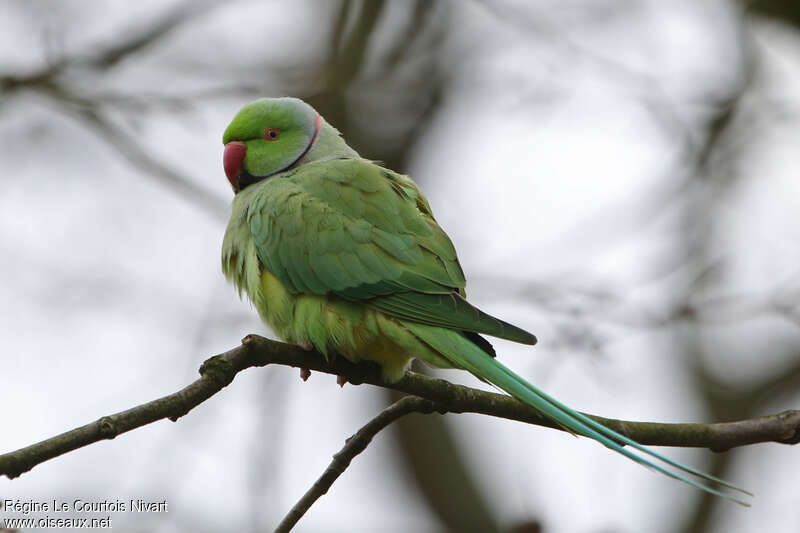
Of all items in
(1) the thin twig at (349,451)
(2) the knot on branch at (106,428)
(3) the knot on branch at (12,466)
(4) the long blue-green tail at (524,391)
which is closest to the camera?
(3) the knot on branch at (12,466)

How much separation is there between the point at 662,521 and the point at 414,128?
156 inches

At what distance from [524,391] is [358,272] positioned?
3.15 ft

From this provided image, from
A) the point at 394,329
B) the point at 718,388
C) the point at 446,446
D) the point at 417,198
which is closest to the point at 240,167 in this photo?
the point at 417,198

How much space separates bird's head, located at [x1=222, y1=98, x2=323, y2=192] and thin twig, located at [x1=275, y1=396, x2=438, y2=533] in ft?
5.60

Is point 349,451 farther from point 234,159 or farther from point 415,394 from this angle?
point 234,159

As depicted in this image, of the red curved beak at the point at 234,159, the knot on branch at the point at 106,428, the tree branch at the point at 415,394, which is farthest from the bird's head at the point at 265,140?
the knot on branch at the point at 106,428

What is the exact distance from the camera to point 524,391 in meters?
2.96

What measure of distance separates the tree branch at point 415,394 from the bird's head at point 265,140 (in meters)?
1.34

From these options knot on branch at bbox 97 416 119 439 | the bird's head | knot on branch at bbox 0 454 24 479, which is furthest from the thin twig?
the bird's head

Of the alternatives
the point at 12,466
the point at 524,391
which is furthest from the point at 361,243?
the point at 12,466

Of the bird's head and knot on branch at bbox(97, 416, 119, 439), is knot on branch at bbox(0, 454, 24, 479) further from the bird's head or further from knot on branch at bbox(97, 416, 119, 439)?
the bird's head

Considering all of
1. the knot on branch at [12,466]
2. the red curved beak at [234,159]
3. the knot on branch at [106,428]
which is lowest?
the knot on branch at [12,466]

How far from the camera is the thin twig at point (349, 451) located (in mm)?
2984

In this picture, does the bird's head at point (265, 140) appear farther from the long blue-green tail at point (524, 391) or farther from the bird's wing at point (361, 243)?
the long blue-green tail at point (524, 391)
